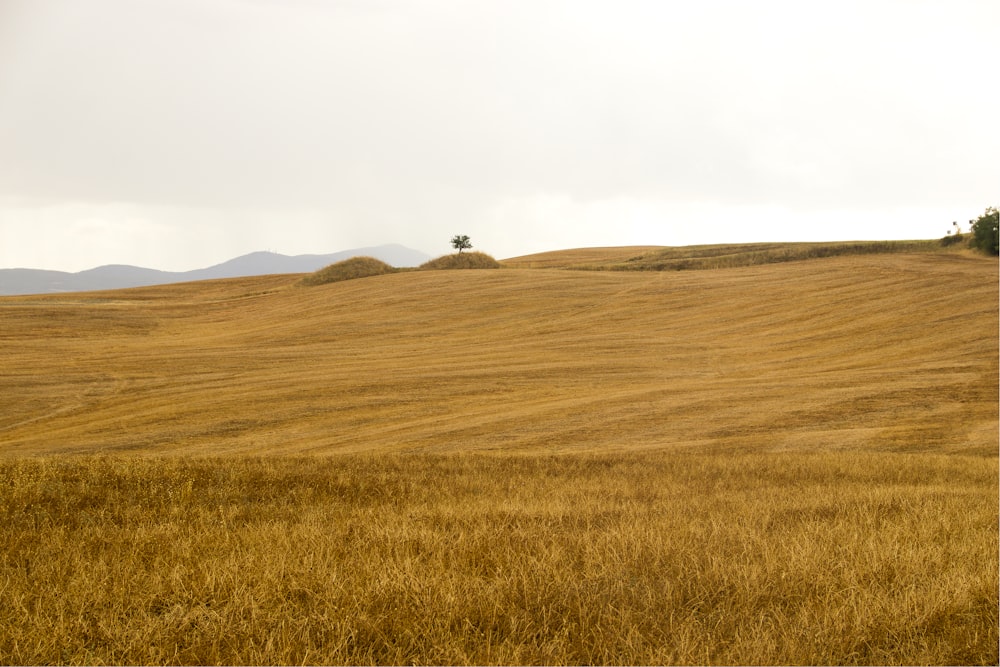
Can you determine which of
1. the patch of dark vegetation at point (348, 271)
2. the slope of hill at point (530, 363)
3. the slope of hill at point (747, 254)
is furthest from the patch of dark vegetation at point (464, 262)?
the slope of hill at point (747, 254)

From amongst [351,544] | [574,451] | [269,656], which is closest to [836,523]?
[351,544]

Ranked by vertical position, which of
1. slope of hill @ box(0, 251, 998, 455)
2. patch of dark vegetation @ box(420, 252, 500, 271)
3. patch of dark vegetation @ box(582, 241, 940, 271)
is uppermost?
patch of dark vegetation @ box(420, 252, 500, 271)

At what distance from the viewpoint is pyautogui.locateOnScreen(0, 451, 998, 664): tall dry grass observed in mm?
4031

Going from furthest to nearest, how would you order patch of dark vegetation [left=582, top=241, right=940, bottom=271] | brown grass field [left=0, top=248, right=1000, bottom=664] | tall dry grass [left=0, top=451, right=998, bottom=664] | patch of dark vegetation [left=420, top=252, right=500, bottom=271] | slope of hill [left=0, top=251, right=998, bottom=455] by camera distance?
1. patch of dark vegetation [left=420, top=252, right=500, bottom=271]
2. patch of dark vegetation [left=582, top=241, right=940, bottom=271]
3. slope of hill [left=0, top=251, right=998, bottom=455]
4. brown grass field [left=0, top=248, right=1000, bottom=664]
5. tall dry grass [left=0, top=451, right=998, bottom=664]

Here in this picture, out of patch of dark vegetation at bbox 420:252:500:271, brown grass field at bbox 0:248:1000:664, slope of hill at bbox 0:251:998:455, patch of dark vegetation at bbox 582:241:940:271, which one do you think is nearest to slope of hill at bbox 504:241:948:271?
patch of dark vegetation at bbox 582:241:940:271

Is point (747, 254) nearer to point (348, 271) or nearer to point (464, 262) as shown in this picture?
point (464, 262)

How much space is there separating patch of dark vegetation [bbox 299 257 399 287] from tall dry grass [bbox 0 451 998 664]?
40270 mm

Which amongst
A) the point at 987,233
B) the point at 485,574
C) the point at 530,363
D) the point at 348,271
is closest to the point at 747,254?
the point at 987,233

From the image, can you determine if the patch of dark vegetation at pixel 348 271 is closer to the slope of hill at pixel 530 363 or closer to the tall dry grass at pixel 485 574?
the slope of hill at pixel 530 363

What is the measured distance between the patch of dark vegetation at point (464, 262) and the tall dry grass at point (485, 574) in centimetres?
4207

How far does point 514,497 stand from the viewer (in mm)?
8805

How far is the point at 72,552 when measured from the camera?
5863 millimetres

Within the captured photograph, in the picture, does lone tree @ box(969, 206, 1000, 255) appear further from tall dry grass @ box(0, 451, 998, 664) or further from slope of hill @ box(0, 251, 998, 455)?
tall dry grass @ box(0, 451, 998, 664)

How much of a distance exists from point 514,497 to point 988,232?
42.1 metres
